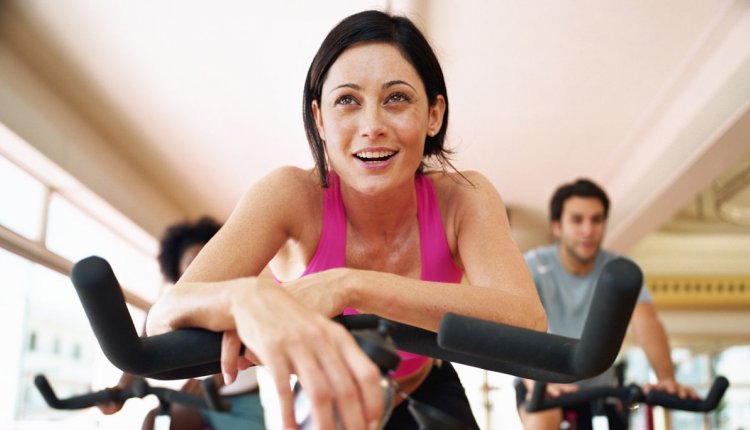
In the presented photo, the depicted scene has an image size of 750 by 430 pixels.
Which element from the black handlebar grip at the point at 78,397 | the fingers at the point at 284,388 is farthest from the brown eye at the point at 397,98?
the black handlebar grip at the point at 78,397

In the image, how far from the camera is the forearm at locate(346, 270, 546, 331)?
2.75 ft

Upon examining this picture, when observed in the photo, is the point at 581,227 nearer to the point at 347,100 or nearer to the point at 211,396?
the point at 211,396

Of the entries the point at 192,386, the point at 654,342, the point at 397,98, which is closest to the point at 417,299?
the point at 397,98

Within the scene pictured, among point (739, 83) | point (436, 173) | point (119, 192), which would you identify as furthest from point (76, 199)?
point (436, 173)

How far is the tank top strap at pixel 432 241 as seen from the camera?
1352 mm

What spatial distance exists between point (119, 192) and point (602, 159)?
375cm

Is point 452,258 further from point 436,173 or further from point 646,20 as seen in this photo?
point 646,20

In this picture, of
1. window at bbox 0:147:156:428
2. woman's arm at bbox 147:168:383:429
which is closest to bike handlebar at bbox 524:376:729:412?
woman's arm at bbox 147:168:383:429

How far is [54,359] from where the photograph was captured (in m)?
5.24

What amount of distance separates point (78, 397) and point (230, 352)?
1308 mm

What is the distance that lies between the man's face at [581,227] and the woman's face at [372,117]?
1827 mm

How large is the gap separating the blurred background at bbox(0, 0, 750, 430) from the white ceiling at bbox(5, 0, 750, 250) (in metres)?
0.02

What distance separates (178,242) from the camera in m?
3.11

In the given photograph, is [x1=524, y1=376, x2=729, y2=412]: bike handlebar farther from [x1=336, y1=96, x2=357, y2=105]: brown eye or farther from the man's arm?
[x1=336, y1=96, x2=357, y2=105]: brown eye
